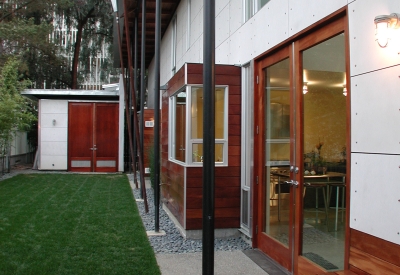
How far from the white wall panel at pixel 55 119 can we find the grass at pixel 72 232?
15.6ft

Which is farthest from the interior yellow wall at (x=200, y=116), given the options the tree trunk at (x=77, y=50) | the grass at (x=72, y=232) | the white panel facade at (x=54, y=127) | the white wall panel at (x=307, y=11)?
the tree trunk at (x=77, y=50)

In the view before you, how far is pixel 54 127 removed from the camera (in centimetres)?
1592

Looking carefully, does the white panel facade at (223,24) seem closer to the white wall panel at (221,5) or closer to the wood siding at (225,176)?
the white wall panel at (221,5)

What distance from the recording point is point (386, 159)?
291 cm

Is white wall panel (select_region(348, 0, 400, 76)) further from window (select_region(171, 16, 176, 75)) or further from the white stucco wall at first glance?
window (select_region(171, 16, 176, 75))

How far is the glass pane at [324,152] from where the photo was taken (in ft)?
11.8

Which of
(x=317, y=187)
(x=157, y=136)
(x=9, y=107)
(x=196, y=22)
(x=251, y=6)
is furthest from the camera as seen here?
(x=9, y=107)

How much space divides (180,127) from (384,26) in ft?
14.0

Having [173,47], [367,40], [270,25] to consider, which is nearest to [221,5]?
[270,25]

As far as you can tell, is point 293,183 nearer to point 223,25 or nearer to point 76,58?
point 223,25

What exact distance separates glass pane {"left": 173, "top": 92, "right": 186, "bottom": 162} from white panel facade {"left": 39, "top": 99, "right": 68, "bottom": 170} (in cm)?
970

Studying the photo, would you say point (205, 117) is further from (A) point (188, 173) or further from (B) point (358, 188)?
(A) point (188, 173)

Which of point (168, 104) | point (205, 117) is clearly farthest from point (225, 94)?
point (205, 117)

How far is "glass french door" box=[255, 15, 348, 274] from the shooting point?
3.65 metres
